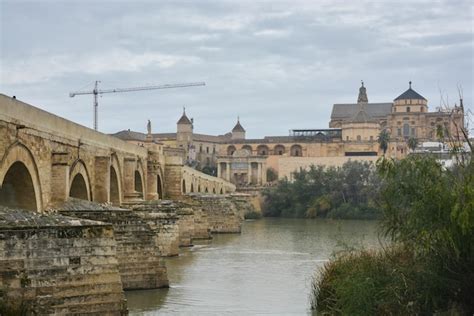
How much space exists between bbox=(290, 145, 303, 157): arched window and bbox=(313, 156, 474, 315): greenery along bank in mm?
89545

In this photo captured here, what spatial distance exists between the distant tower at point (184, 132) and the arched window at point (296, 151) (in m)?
13.7

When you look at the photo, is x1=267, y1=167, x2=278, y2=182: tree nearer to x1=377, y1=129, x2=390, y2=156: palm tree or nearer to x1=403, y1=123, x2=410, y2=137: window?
x1=377, y1=129, x2=390, y2=156: palm tree

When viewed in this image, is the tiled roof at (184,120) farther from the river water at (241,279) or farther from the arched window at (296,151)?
the river water at (241,279)

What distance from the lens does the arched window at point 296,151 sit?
103 m

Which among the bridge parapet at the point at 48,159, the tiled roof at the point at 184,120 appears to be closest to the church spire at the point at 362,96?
the tiled roof at the point at 184,120

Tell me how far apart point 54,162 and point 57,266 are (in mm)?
8090

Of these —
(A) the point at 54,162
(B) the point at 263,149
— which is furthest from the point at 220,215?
(B) the point at 263,149

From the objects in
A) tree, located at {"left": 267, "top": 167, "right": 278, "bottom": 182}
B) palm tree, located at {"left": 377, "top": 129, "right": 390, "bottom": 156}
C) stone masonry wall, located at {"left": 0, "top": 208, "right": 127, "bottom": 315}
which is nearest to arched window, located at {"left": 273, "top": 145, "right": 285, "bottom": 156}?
tree, located at {"left": 267, "top": 167, "right": 278, "bottom": 182}

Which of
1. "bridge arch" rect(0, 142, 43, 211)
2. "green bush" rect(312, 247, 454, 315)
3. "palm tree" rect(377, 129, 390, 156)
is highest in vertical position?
"palm tree" rect(377, 129, 390, 156)


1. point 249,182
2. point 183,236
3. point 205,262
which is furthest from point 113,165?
point 249,182

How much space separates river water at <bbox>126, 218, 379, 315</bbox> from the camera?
657 inches

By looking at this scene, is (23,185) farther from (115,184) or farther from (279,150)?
(279,150)

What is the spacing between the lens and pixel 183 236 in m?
33.1

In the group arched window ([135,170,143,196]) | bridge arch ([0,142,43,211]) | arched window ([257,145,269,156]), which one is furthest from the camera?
arched window ([257,145,269,156])
